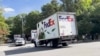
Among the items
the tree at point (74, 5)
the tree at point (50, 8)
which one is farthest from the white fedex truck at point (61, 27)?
the tree at point (50, 8)

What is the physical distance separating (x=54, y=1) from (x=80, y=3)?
13566 mm

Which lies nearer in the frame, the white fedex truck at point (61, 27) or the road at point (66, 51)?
the road at point (66, 51)

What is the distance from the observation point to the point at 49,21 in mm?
32125

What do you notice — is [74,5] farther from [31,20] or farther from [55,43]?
[55,43]

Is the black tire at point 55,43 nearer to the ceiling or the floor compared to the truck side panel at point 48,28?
nearer to the floor

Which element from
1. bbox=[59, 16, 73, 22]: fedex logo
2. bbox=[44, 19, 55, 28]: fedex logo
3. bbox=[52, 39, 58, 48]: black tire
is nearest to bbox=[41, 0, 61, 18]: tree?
bbox=[44, 19, 55, 28]: fedex logo

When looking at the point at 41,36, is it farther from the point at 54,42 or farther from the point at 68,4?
the point at 68,4

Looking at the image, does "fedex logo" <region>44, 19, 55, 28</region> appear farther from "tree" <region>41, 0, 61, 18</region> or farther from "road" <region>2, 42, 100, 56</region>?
"tree" <region>41, 0, 61, 18</region>

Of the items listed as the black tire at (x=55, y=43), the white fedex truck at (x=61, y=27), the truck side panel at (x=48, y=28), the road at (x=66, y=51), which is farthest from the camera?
the black tire at (x=55, y=43)

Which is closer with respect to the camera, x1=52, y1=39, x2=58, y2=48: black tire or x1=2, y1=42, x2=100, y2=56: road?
x1=2, y1=42, x2=100, y2=56: road

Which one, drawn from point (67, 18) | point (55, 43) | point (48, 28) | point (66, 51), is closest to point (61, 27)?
point (67, 18)

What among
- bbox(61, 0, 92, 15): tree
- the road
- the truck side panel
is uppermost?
Answer: bbox(61, 0, 92, 15): tree

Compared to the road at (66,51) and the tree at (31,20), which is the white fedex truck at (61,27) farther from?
the tree at (31,20)

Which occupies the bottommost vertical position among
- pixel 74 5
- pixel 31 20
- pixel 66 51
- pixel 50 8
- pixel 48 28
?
pixel 66 51
